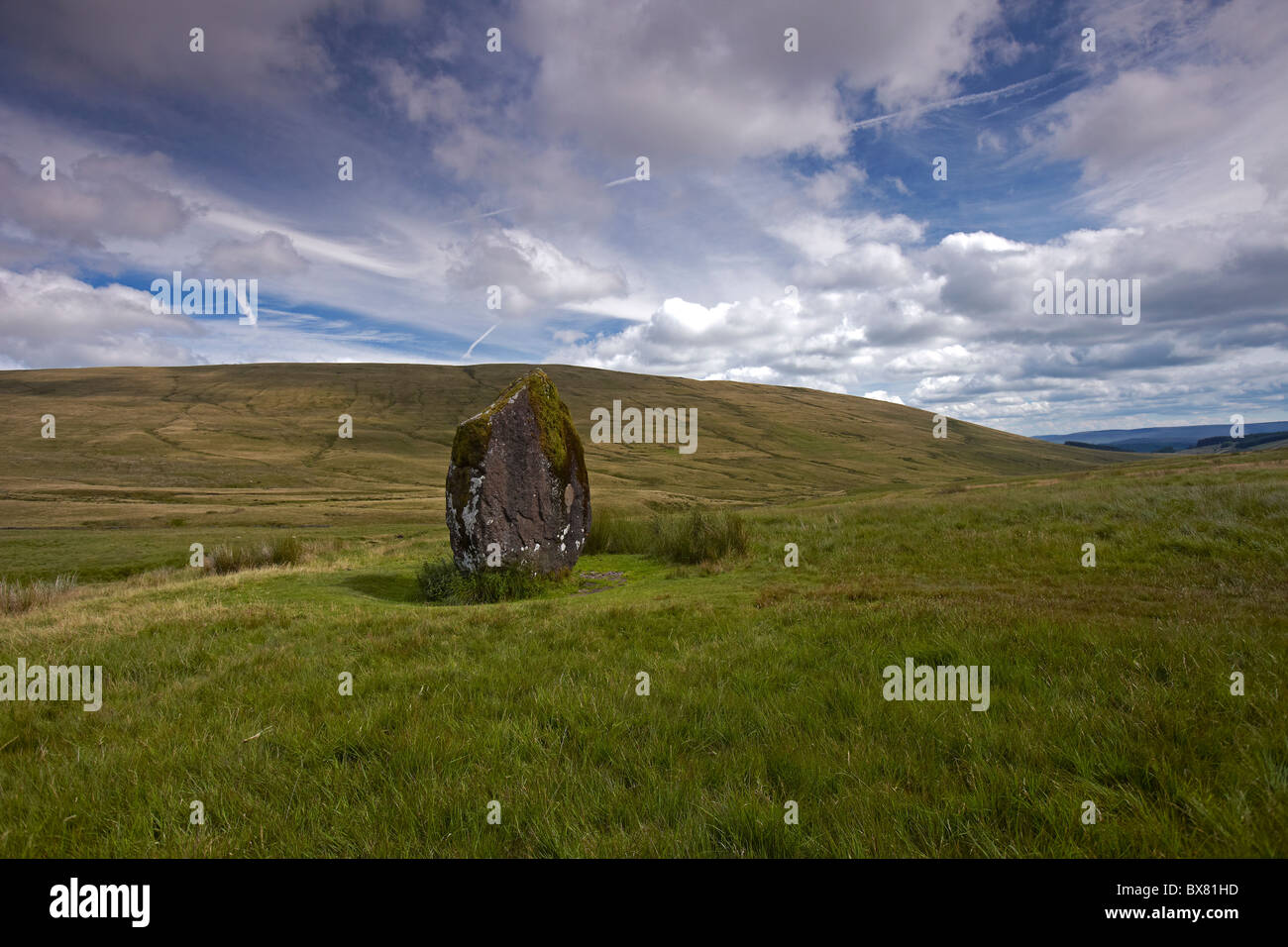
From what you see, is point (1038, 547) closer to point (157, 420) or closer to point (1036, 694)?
point (1036, 694)

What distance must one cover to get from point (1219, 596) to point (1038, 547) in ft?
15.7

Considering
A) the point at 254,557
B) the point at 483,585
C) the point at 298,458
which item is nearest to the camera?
the point at 483,585

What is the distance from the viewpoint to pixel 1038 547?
1347 cm

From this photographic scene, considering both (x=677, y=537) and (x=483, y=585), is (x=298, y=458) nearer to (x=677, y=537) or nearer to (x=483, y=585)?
(x=677, y=537)

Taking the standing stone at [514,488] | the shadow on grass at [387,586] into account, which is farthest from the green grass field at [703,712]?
the standing stone at [514,488]

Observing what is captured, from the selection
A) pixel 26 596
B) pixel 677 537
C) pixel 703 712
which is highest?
pixel 677 537

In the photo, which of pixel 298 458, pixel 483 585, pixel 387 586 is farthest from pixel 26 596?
pixel 298 458

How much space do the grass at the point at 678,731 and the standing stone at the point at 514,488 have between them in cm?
390

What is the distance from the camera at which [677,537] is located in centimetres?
1697

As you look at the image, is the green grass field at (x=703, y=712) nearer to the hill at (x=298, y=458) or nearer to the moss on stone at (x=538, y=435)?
the moss on stone at (x=538, y=435)

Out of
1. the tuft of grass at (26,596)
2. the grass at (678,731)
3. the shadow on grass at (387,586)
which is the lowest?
the tuft of grass at (26,596)

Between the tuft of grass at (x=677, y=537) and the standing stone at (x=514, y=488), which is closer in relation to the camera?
the standing stone at (x=514, y=488)

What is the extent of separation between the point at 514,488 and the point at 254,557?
38.6 ft

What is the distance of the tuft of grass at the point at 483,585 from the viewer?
43.3ft
